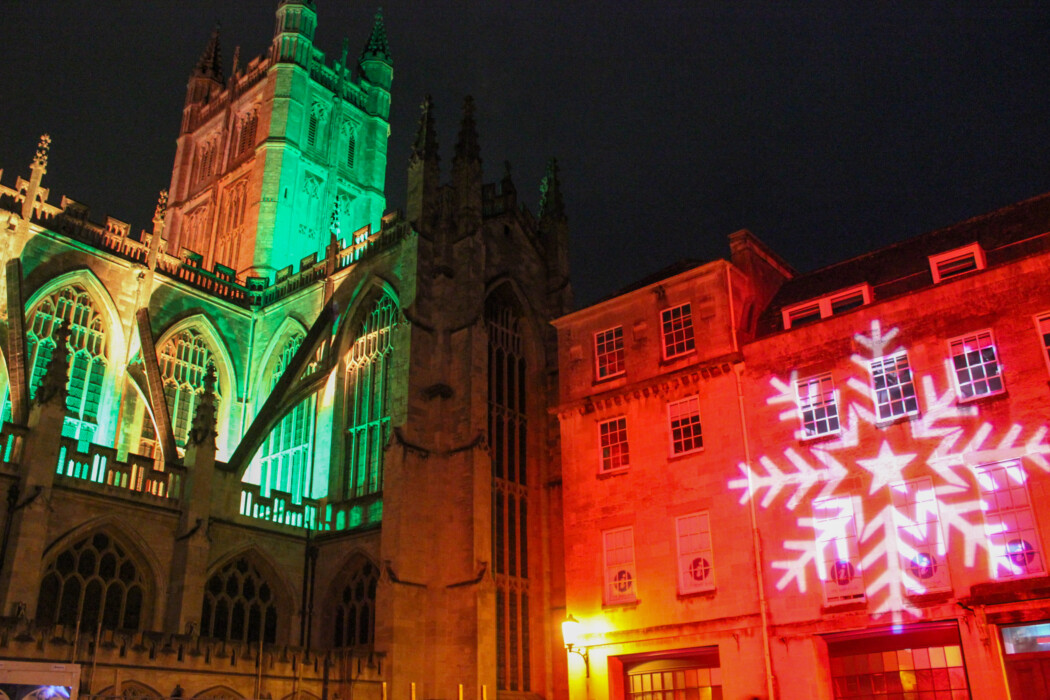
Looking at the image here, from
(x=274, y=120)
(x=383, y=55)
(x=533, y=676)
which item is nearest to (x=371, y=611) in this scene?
(x=533, y=676)

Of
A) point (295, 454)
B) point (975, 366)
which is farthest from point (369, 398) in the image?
point (975, 366)

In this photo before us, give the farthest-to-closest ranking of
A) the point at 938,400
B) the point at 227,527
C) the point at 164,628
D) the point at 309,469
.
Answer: the point at 309,469, the point at 227,527, the point at 164,628, the point at 938,400

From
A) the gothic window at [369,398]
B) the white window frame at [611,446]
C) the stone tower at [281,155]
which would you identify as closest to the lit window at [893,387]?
the white window frame at [611,446]

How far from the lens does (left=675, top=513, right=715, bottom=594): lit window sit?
1866 centimetres

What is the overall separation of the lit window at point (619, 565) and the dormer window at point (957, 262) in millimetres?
8328

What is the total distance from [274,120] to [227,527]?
81.1ft

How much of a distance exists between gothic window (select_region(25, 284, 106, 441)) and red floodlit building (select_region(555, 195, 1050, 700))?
16033 mm

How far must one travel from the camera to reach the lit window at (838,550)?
16750mm

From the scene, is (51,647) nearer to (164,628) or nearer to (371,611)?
(164,628)

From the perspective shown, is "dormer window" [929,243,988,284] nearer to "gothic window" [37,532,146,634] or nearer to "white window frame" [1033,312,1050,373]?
"white window frame" [1033,312,1050,373]

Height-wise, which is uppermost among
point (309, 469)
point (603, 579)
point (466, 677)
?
point (309, 469)

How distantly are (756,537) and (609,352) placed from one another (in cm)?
624

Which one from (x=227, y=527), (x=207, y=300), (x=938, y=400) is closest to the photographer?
(x=938, y=400)

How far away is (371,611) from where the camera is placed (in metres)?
25.3
